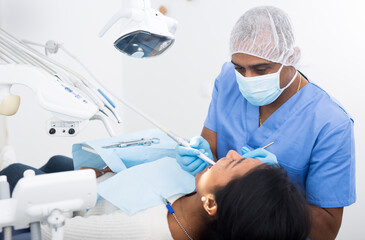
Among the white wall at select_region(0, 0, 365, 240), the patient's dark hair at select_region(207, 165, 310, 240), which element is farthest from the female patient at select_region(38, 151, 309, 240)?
the white wall at select_region(0, 0, 365, 240)

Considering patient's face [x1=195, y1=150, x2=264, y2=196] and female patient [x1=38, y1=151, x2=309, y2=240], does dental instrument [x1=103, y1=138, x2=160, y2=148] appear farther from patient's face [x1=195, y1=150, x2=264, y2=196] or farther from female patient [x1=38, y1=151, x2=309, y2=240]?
patient's face [x1=195, y1=150, x2=264, y2=196]

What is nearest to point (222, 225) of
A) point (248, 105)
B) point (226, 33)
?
point (248, 105)

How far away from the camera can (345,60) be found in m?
1.82

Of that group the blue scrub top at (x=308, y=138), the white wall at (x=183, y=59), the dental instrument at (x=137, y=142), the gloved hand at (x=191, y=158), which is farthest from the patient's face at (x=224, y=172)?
the white wall at (x=183, y=59)

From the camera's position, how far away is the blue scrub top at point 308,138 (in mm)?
1197

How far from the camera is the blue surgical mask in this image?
4.11ft

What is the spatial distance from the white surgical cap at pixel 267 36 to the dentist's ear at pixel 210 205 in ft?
1.67

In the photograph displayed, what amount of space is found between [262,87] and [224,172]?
1.14ft

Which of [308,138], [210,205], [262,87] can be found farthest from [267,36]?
[210,205]

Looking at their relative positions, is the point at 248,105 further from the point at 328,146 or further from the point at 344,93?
the point at 344,93

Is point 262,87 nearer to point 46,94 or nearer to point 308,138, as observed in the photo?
point 308,138

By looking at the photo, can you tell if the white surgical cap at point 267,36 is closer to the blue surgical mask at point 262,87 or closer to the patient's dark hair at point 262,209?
the blue surgical mask at point 262,87

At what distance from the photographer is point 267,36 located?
4.02ft

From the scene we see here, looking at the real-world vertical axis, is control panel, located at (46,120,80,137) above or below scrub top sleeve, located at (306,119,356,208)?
above
